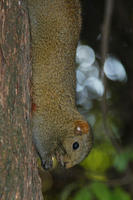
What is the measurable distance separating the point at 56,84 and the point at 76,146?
0.54 meters

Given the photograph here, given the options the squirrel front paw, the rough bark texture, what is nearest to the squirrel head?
the squirrel front paw

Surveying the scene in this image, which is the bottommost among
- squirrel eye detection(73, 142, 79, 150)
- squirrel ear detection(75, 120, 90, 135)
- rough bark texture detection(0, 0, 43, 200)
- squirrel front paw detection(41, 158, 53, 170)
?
squirrel front paw detection(41, 158, 53, 170)

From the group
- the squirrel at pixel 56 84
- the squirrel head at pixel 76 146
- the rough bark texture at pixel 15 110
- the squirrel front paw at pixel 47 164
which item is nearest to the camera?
the rough bark texture at pixel 15 110

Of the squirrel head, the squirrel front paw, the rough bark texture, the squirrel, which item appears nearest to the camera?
the rough bark texture

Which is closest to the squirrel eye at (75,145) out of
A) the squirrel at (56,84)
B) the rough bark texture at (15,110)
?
the squirrel at (56,84)

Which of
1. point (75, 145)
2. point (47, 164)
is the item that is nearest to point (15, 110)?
point (47, 164)

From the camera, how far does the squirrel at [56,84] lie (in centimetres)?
257

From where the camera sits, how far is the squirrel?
2566mm

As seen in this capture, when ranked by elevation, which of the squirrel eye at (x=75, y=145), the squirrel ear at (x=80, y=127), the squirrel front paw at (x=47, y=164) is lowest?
the squirrel front paw at (x=47, y=164)

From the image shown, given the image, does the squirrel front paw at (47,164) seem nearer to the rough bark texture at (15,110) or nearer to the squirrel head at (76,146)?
the squirrel head at (76,146)

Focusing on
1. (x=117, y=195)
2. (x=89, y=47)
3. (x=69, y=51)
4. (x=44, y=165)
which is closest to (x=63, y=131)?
(x=44, y=165)

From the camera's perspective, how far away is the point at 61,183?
5.54 m

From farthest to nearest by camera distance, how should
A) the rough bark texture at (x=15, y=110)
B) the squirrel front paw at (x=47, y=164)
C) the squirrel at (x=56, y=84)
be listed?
the squirrel front paw at (x=47, y=164), the squirrel at (x=56, y=84), the rough bark texture at (x=15, y=110)

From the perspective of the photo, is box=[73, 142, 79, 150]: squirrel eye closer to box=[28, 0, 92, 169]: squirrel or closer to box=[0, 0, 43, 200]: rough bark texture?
box=[28, 0, 92, 169]: squirrel
